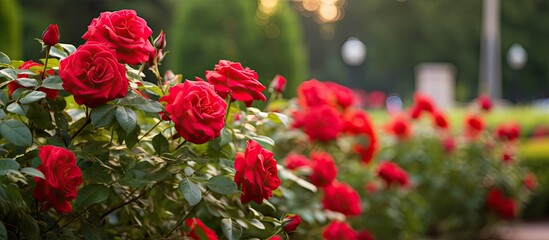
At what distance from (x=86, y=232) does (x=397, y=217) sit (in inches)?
134

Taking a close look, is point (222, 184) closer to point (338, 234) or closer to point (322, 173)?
point (338, 234)

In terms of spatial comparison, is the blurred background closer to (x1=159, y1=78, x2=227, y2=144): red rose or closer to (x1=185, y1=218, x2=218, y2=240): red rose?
(x1=185, y1=218, x2=218, y2=240): red rose

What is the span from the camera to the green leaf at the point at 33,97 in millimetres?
1713

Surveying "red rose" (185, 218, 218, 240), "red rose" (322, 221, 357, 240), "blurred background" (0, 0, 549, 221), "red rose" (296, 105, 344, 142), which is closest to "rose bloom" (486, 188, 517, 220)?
"red rose" (296, 105, 344, 142)

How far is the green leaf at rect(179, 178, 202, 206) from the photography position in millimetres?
1750

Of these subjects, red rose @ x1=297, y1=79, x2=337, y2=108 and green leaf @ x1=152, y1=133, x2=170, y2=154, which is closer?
green leaf @ x1=152, y1=133, x2=170, y2=154

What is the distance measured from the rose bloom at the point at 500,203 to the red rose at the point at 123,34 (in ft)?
16.9

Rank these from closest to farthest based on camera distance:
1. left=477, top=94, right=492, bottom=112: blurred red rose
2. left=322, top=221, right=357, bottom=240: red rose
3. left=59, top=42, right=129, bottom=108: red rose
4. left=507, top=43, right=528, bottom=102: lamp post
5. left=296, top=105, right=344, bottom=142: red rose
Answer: left=59, top=42, right=129, bottom=108: red rose < left=322, top=221, right=357, bottom=240: red rose < left=296, top=105, right=344, bottom=142: red rose < left=477, top=94, right=492, bottom=112: blurred red rose < left=507, top=43, right=528, bottom=102: lamp post

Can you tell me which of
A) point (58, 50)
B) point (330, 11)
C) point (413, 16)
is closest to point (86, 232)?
point (58, 50)

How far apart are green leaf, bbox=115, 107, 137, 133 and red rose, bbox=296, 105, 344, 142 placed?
197cm

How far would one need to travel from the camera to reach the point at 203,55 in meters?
8.28

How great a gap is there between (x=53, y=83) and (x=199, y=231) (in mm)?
513

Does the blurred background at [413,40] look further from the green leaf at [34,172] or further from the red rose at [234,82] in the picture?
the green leaf at [34,172]

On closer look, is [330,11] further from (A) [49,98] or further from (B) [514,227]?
(A) [49,98]
